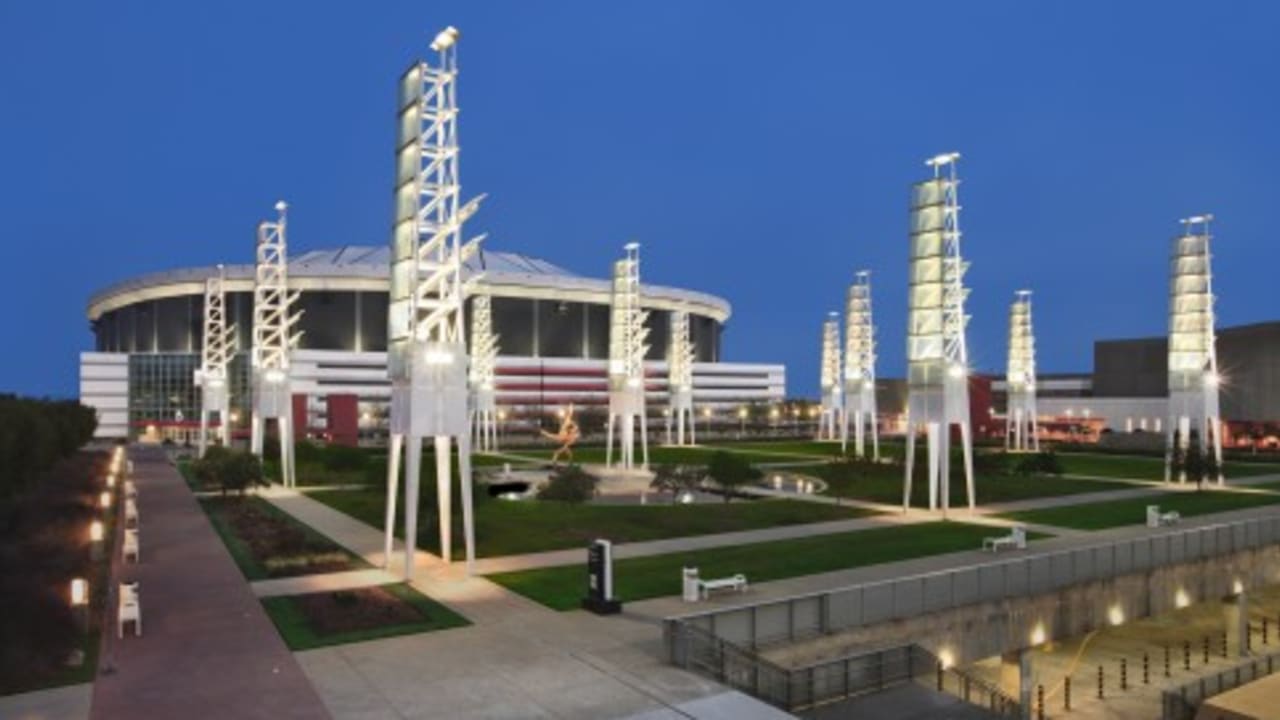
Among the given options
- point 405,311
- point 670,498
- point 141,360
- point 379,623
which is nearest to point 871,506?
point 670,498

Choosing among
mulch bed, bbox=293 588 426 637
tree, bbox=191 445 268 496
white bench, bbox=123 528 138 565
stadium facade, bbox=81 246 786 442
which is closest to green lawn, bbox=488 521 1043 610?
mulch bed, bbox=293 588 426 637

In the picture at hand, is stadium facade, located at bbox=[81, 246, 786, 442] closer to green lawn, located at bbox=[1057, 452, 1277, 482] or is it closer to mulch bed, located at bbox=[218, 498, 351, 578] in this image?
green lawn, located at bbox=[1057, 452, 1277, 482]

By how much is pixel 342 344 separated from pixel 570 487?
396 ft

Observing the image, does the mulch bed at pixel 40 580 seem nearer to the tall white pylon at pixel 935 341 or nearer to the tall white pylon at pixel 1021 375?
the tall white pylon at pixel 935 341

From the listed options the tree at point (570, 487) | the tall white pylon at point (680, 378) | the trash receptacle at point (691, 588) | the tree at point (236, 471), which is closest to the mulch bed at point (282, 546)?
the tree at point (236, 471)

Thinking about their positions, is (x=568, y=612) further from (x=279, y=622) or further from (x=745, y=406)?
(x=745, y=406)

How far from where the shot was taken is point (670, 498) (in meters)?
54.3

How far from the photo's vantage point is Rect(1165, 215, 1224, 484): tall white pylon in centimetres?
6650

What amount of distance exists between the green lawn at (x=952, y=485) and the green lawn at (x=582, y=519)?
355cm

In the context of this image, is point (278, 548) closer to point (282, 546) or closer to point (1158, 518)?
point (282, 546)

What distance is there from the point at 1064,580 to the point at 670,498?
28.0 metres

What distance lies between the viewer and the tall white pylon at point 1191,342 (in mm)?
66500

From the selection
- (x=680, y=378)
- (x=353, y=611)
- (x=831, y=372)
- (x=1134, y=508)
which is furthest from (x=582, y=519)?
(x=831, y=372)

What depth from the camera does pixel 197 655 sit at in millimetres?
20297
